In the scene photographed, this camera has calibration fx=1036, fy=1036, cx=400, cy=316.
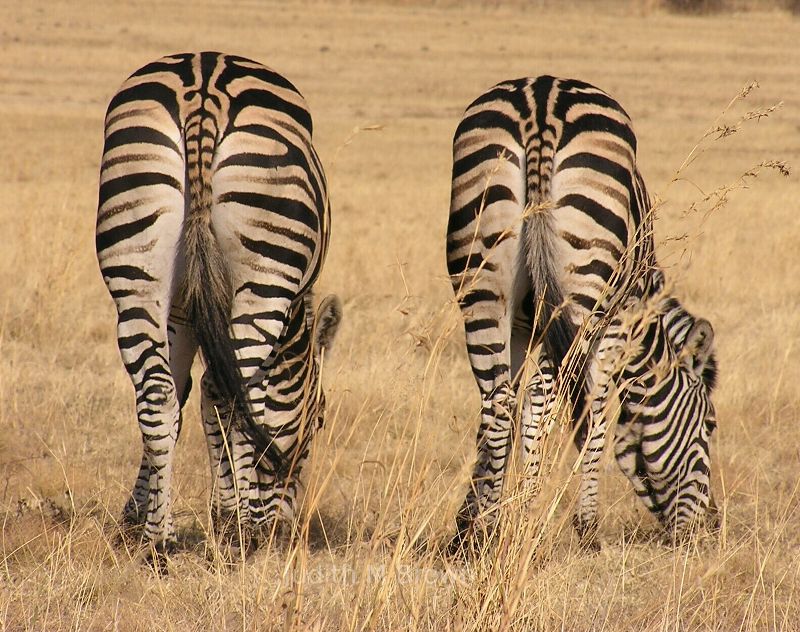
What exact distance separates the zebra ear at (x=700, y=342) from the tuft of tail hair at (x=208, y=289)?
2383mm

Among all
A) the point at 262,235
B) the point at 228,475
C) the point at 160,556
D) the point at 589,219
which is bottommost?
the point at 160,556

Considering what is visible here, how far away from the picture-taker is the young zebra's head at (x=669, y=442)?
5328 mm

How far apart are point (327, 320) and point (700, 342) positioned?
79.4 inches

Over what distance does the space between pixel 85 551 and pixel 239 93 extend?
6.85ft

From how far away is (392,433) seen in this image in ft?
22.5

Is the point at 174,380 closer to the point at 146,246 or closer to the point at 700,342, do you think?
the point at 146,246

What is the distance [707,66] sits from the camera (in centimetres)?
3659

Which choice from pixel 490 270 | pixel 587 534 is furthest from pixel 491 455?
pixel 490 270

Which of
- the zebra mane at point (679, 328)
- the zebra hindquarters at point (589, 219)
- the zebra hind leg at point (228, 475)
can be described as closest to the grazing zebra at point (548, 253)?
the zebra hindquarters at point (589, 219)

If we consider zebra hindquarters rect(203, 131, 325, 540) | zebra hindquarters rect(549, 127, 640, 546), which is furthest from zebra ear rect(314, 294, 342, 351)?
zebra hindquarters rect(549, 127, 640, 546)

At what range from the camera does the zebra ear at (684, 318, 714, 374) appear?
5496 mm

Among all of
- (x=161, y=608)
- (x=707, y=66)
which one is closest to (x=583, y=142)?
(x=161, y=608)

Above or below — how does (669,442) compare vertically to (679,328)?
below

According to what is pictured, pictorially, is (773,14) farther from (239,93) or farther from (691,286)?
(239,93)
